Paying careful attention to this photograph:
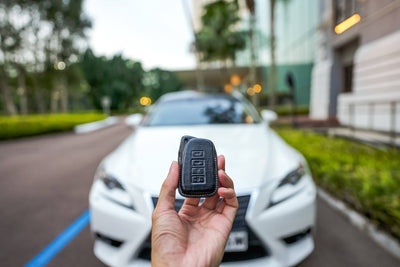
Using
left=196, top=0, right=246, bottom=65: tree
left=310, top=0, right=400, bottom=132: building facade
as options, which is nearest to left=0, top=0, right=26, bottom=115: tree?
left=196, top=0, right=246, bottom=65: tree

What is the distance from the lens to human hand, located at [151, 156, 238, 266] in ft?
2.09

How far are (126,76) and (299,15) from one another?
88.9 ft

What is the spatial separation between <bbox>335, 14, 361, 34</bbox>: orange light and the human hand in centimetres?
59

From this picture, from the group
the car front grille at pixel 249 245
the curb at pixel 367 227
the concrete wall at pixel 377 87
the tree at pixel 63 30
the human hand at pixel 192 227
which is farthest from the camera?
the tree at pixel 63 30

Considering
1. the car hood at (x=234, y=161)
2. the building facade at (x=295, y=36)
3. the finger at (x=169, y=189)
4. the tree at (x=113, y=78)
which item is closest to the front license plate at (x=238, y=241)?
the car hood at (x=234, y=161)

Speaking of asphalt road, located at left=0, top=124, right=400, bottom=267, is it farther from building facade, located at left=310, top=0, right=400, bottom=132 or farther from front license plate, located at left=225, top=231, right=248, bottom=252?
building facade, located at left=310, top=0, right=400, bottom=132

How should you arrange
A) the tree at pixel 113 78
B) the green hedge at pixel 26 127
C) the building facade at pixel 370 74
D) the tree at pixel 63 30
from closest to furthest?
the building facade at pixel 370 74 → the green hedge at pixel 26 127 → the tree at pixel 63 30 → the tree at pixel 113 78

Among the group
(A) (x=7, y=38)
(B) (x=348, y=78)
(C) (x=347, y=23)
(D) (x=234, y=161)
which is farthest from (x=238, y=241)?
(A) (x=7, y=38)

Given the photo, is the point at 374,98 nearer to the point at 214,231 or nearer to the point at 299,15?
the point at 214,231

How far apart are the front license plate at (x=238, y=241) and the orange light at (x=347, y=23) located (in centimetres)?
98

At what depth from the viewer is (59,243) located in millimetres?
2408

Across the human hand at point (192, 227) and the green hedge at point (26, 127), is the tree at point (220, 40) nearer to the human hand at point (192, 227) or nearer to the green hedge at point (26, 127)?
the green hedge at point (26, 127)

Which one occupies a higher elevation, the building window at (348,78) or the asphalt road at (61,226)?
the building window at (348,78)

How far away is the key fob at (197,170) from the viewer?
1.67 feet
